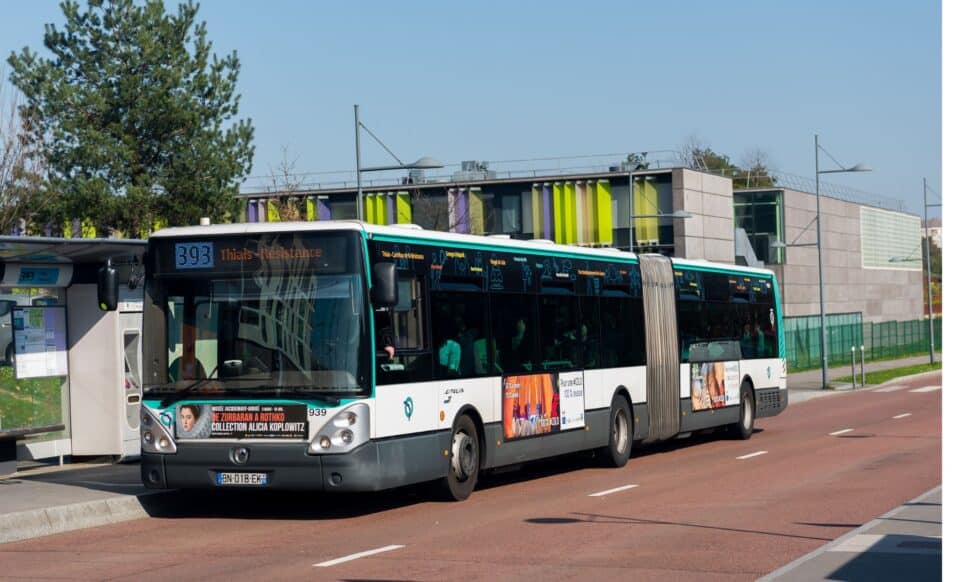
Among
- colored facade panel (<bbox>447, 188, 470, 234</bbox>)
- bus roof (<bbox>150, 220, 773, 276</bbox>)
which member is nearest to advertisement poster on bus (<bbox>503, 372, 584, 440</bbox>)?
bus roof (<bbox>150, 220, 773, 276</bbox>)

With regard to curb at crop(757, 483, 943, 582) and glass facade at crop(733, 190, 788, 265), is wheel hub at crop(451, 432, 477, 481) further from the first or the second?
glass facade at crop(733, 190, 788, 265)

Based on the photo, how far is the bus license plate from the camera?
14367 millimetres

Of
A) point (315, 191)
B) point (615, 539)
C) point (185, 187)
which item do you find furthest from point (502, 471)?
point (315, 191)

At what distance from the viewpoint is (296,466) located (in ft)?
46.8

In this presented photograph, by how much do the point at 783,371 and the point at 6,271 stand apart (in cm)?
1641

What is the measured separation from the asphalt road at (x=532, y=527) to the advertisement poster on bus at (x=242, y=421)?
0.92 m

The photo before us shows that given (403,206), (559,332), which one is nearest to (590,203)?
(403,206)

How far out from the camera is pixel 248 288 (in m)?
14.7

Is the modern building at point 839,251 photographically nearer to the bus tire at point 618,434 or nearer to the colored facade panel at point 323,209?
the colored facade panel at point 323,209

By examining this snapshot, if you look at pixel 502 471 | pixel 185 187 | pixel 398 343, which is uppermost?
pixel 185 187

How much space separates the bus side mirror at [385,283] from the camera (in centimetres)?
1407

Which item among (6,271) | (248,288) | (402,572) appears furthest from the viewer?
(6,271)

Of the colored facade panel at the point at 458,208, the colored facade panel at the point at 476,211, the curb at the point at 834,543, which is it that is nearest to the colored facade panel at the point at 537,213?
the colored facade panel at the point at 476,211

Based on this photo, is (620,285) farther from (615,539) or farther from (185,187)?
(185,187)
